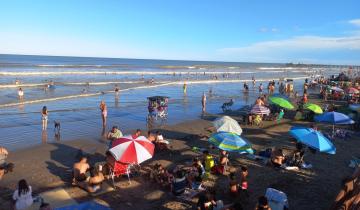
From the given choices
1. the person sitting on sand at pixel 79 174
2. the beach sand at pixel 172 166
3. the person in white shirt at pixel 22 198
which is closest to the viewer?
the person in white shirt at pixel 22 198

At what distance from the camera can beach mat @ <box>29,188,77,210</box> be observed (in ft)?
30.0

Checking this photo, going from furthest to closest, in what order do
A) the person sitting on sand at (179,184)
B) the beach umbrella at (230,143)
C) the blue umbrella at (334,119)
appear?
1. the blue umbrella at (334,119)
2. the beach umbrella at (230,143)
3. the person sitting on sand at (179,184)

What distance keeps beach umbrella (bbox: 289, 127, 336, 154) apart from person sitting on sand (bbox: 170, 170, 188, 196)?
15.6 ft

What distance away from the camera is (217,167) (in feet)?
38.5

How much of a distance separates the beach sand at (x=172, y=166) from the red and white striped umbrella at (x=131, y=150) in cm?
99

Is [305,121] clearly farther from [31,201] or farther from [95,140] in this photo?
[31,201]

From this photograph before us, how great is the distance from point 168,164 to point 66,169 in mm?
3478

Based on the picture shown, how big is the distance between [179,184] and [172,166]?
2.61 metres

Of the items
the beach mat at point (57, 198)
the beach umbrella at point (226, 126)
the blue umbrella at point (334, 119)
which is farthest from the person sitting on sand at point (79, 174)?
the blue umbrella at point (334, 119)

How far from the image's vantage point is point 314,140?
12.1m

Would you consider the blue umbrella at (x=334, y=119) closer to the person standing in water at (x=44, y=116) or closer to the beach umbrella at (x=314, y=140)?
the beach umbrella at (x=314, y=140)

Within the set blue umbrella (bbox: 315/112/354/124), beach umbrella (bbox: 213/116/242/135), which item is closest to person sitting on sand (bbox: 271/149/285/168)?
beach umbrella (bbox: 213/116/242/135)

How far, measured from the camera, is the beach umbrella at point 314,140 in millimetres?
11883

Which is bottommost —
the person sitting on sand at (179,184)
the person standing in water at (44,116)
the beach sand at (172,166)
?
→ the beach sand at (172,166)
